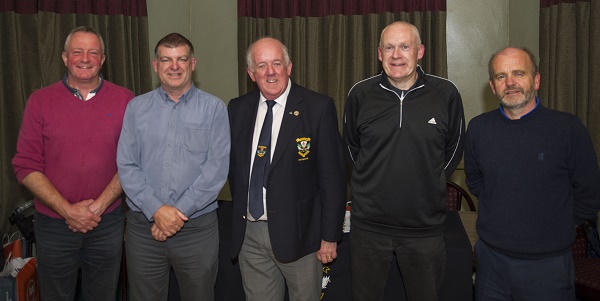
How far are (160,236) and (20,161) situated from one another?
0.82 meters

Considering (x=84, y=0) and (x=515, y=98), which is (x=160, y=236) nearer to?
(x=515, y=98)

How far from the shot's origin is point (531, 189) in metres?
2.04

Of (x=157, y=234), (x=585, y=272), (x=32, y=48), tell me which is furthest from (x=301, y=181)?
(x=32, y=48)

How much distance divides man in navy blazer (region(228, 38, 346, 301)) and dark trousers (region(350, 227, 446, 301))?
14cm

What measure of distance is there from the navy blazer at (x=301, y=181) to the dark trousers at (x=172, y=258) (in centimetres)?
15

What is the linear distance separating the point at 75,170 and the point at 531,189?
2.15 m

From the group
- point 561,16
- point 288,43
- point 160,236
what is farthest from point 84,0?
point 561,16

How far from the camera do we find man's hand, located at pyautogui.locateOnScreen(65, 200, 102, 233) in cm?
233

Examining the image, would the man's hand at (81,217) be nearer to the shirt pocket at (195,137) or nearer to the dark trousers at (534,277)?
the shirt pocket at (195,137)

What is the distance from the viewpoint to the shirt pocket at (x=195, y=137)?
89.3 inches

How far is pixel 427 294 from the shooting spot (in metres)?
2.24

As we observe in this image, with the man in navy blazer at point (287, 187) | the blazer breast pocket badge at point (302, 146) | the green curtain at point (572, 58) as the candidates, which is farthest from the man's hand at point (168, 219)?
the green curtain at point (572, 58)

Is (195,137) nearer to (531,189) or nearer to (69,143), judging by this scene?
(69,143)

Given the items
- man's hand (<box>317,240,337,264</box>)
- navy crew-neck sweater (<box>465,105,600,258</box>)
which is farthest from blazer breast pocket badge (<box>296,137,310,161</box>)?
navy crew-neck sweater (<box>465,105,600,258</box>)
